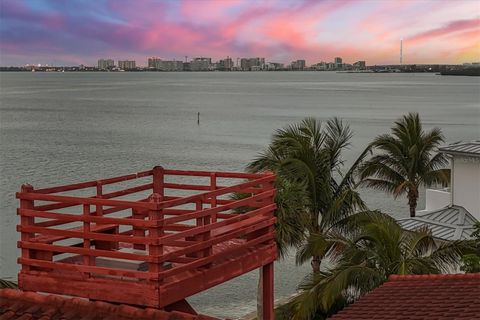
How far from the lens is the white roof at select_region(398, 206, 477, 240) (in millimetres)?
19906

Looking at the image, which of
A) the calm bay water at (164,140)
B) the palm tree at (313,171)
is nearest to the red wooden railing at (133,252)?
the palm tree at (313,171)

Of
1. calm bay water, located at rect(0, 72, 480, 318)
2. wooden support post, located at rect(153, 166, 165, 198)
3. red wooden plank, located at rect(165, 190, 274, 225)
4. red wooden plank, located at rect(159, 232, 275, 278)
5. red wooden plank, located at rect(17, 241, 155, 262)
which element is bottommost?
calm bay water, located at rect(0, 72, 480, 318)

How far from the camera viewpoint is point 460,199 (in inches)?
867

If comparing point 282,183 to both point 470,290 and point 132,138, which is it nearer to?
point 470,290

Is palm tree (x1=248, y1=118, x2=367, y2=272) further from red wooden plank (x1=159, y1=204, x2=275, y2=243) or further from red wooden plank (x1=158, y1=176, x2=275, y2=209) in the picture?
red wooden plank (x1=158, y1=176, x2=275, y2=209)

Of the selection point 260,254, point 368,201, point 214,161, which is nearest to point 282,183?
point 260,254

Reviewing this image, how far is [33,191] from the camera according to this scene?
7.45 meters

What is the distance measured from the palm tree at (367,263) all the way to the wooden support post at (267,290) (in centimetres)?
517

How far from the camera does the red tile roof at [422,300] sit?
33.3 feet

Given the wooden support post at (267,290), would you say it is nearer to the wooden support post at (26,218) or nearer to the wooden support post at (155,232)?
the wooden support post at (155,232)

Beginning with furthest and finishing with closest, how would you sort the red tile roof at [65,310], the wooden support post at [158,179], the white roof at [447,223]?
the white roof at [447,223]
the wooden support post at [158,179]
the red tile roof at [65,310]

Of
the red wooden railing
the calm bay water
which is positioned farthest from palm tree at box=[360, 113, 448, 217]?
the red wooden railing

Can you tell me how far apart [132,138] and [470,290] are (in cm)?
8009

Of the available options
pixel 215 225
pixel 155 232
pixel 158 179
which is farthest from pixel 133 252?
pixel 158 179
